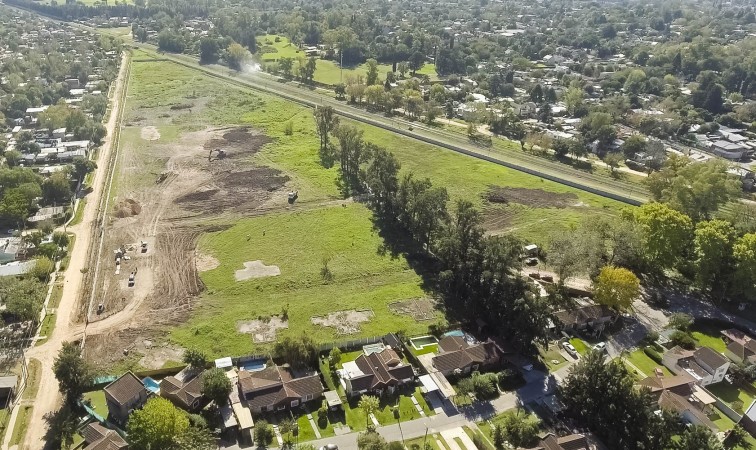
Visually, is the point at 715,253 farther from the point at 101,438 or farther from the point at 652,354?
the point at 101,438

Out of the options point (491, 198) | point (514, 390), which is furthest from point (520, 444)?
point (491, 198)

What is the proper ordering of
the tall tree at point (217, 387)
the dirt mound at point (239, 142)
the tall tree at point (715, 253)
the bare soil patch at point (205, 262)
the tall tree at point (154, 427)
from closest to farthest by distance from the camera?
the tall tree at point (154, 427), the tall tree at point (217, 387), the tall tree at point (715, 253), the bare soil patch at point (205, 262), the dirt mound at point (239, 142)

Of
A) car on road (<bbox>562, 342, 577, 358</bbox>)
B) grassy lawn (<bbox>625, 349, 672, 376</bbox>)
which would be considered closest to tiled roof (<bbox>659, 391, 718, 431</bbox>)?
grassy lawn (<bbox>625, 349, 672, 376</bbox>)

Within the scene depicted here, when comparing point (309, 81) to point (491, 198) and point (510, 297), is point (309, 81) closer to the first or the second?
point (491, 198)

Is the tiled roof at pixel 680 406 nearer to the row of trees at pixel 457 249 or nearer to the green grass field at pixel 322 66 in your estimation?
the row of trees at pixel 457 249

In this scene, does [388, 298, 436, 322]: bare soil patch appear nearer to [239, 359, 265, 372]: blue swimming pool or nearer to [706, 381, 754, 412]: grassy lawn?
[239, 359, 265, 372]: blue swimming pool

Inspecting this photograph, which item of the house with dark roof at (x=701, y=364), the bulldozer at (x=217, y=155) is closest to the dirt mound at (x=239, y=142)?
the bulldozer at (x=217, y=155)

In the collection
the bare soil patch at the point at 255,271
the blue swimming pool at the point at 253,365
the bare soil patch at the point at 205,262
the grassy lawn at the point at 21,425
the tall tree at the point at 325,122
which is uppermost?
the tall tree at the point at 325,122
